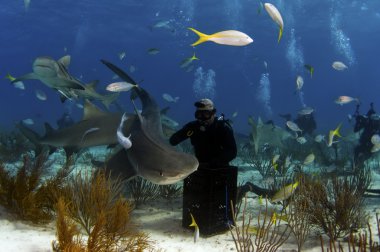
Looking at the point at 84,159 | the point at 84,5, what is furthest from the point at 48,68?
the point at 84,5

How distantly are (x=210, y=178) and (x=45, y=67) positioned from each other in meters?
3.83

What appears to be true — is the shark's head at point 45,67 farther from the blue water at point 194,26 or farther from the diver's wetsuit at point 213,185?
the blue water at point 194,26

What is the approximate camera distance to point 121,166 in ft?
18.7

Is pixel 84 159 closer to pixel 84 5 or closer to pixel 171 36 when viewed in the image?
pixel 84 5

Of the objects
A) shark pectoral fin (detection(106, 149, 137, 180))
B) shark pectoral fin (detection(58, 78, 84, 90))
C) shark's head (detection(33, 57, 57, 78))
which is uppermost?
shark's head (detection(33, 57, 57, 78))

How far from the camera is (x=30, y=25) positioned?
1911 inches

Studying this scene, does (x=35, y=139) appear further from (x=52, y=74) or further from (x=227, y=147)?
(x=227, y=147)

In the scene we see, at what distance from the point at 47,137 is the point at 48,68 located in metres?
1.68

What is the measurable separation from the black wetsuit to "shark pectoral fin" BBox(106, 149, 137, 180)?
114 cm

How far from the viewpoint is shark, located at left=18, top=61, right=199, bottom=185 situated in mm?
4609

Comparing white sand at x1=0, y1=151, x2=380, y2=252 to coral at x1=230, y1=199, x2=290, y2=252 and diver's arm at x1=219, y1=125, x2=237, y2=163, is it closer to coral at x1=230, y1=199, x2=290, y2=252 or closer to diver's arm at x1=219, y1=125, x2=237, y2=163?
coral at x1=230, y1=199, x2=290, y2=252

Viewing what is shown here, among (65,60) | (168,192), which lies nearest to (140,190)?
(168,192)

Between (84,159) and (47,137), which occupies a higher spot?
(47,137)

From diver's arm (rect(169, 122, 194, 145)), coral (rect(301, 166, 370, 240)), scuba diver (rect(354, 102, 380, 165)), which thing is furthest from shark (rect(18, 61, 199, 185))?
scuba diver (rect(354, 102, 380, 165))
